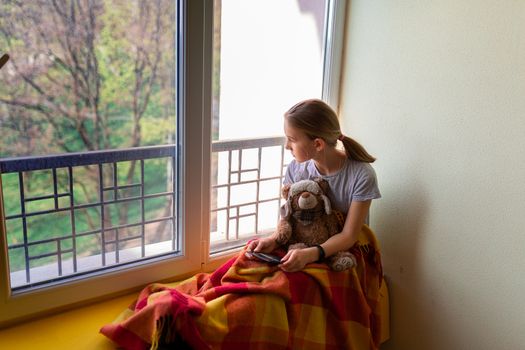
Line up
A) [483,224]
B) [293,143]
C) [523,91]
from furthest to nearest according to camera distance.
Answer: [293,143], [483,224], [523,91]

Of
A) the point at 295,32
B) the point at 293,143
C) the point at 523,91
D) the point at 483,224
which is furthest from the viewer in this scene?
the point at 295,32

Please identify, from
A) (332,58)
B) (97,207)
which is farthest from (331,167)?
(97,207)

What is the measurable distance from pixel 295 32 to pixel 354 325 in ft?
3.29

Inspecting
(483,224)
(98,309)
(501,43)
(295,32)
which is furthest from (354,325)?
(295,32)

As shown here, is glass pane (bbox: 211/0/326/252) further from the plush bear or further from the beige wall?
the plush bear

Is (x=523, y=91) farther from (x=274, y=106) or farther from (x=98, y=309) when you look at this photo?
(x=98, y=309)

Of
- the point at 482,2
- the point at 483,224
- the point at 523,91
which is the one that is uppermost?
the point at 482,2

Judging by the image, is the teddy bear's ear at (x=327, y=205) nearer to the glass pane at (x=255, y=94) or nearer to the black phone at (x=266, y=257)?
the black phone at (x=266, y=257)

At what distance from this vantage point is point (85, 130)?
51.4 inches

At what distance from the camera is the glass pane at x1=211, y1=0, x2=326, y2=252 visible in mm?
1541

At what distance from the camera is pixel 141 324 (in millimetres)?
1198

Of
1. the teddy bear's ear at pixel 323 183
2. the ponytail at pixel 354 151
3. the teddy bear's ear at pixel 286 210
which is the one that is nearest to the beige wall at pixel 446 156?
the ponytail at pixel 354 151

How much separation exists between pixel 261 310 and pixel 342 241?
329mm

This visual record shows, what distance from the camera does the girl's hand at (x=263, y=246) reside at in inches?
55.4
